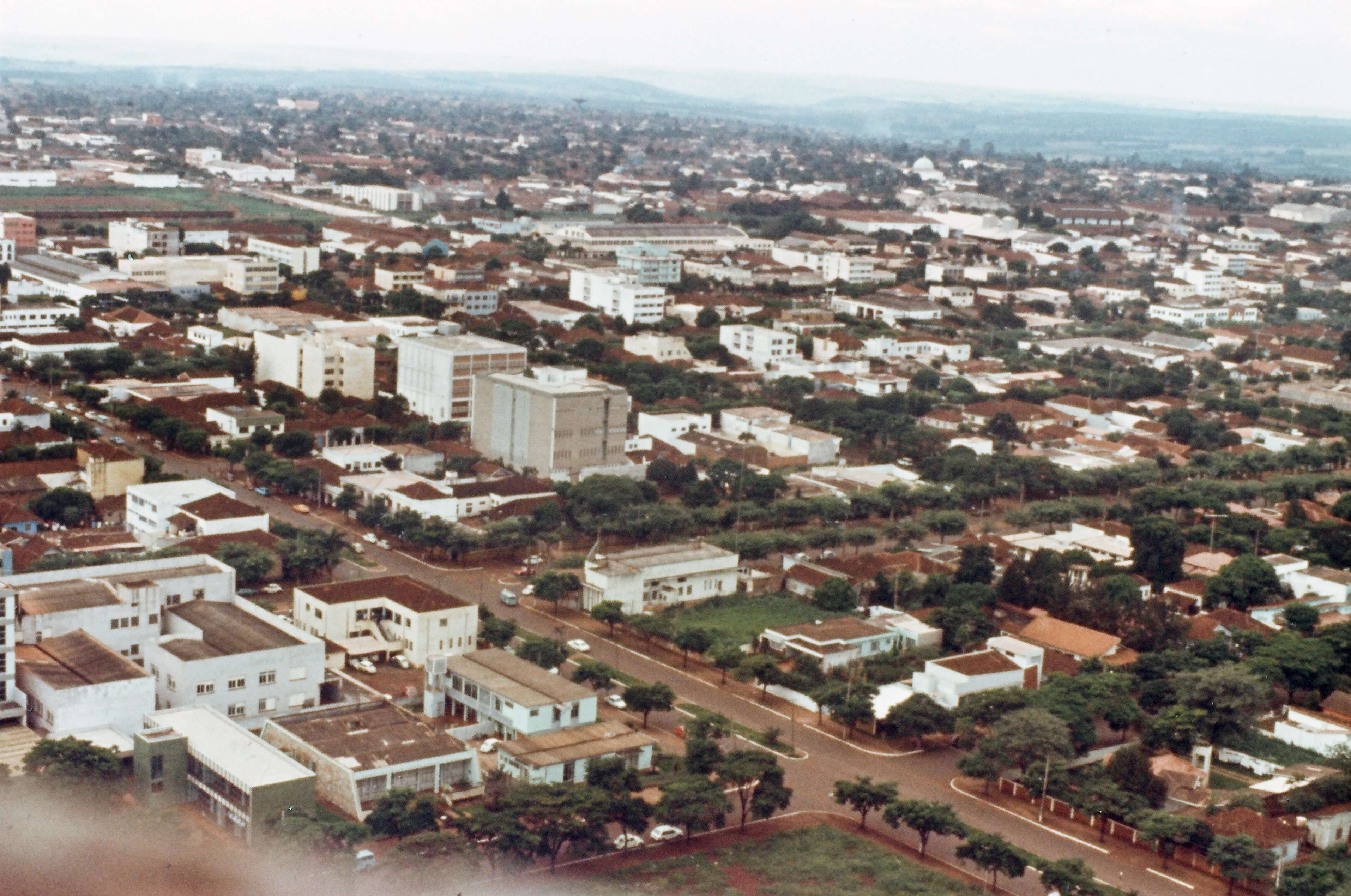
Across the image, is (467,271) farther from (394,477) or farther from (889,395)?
(394,477)

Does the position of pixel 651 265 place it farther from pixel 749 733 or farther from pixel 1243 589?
pixel 749 733

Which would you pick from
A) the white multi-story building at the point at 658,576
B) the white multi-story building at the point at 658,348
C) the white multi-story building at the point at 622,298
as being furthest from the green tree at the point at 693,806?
the white multi-story building at the point at 622,298

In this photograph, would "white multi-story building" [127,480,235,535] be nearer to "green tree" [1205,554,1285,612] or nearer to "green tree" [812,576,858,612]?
"green tree" [812,576,858,612]

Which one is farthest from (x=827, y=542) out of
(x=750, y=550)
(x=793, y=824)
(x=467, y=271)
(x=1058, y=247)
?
(x=1058, y=247)

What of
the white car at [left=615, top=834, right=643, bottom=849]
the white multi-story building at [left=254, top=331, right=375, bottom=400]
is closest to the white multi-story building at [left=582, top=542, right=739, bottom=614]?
the white car at [left=615, top=834, right=643, bottom=849]

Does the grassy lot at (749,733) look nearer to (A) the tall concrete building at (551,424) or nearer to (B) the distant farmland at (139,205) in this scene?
(A) the tall concrete building at (551,424)
